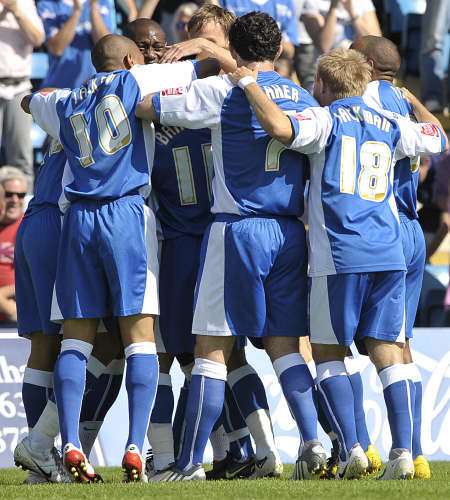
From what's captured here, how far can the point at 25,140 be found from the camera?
1213 centimetres

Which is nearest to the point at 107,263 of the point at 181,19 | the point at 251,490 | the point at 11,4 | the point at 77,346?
the point at 77,346

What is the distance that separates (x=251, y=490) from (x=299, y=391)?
828 mm

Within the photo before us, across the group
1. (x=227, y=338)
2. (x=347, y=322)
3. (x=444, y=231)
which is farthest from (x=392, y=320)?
(x=444, y=231)

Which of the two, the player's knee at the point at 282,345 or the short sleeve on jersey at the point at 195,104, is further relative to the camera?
the player's knee at the point at 282,345

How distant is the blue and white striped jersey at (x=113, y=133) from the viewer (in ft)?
23.2

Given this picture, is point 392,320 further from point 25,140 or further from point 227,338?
point 25,140

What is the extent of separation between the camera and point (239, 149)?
6.96 meters

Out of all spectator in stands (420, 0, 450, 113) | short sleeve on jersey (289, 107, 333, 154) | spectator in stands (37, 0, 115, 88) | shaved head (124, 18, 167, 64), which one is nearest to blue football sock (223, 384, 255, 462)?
short sleeve on jersey (289, 107, 333, 154)

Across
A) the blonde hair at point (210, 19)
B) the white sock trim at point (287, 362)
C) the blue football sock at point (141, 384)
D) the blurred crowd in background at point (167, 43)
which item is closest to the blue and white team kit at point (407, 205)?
the white sock trim at point (287, 362)

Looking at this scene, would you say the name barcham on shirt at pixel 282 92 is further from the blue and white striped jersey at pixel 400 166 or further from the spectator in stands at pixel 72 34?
the spectator in stands at pixel 72 34

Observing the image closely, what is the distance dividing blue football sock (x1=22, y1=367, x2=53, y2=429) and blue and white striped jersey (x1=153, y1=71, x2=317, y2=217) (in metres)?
1.46

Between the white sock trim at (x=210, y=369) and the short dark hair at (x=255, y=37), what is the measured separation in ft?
5.45

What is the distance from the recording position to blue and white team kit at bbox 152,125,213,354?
7.41 metres

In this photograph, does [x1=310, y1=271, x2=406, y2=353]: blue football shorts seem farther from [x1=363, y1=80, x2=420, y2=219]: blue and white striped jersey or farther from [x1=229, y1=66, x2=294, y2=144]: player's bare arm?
[x1=229, y1=66, x2=294, y2=144]: player's bare arm
